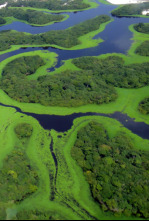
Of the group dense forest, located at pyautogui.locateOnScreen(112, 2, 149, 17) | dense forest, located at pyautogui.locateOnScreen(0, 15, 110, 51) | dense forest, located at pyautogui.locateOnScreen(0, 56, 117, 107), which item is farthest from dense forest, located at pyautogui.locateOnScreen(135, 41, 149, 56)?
dense forest, located at pyautogui.locateOnScreen(112, 2, 149, 17)

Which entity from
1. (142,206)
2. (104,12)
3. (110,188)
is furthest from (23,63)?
(104,12)

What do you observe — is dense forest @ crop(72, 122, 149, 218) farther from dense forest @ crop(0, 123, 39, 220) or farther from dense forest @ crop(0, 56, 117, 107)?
dense forest @ crop(0, 56, 117, 107)

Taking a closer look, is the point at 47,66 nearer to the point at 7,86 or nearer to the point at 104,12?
the point at 7,86

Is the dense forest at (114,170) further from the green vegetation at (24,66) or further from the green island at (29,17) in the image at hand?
the green island at (29,17)

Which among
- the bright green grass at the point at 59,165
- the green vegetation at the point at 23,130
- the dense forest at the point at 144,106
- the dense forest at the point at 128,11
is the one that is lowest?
the bright green grass at the point at 59,165

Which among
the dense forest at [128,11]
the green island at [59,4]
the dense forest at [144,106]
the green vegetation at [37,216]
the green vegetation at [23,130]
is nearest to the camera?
the green vegetation at [37,216]

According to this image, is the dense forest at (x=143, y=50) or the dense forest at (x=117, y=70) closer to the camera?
the dense forest at (x=117, y=70)

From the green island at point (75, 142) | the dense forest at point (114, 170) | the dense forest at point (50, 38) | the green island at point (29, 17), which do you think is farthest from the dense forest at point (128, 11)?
the dense forest at point (114, 170)
